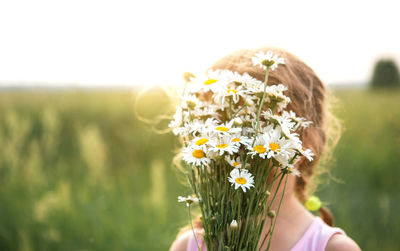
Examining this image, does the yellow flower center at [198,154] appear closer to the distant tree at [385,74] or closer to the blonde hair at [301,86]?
the blonde hair at [301,86]

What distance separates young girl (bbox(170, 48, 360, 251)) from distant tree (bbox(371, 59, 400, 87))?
76.5ft

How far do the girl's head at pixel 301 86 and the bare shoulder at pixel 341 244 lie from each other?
0.87ft

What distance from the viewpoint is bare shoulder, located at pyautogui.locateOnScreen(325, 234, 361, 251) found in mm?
1257

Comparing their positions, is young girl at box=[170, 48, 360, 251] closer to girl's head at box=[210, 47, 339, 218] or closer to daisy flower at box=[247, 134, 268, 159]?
girl's head at box=[210, 47, 339, 218]

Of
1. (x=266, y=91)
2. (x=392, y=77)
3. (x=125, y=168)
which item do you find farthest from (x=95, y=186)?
(x=392, y=77)

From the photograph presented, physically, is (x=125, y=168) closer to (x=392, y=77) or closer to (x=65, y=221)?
(x=65, y=221)

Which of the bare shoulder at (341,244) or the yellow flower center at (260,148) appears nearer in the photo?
the yellow flower center at (260,148)

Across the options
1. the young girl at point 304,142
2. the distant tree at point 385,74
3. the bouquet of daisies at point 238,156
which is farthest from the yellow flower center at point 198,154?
the distant tree at point 385,74

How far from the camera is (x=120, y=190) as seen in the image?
11.1 ft

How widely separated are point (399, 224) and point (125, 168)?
2.68 m

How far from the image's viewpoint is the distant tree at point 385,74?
22.8 metres

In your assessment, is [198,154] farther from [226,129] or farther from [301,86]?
[301,86]

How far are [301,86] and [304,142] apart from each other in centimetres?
21

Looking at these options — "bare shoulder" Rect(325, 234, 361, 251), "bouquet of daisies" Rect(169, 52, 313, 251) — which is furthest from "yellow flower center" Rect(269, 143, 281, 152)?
"bare shoulder" Rect(325, 234, 361, 251)
